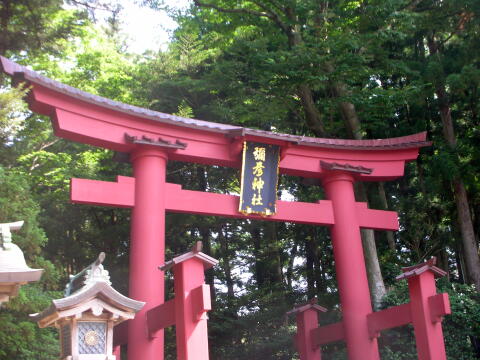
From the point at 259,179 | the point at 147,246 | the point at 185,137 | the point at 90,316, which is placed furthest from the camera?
the point at 259,179

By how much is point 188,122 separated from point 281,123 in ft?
20.1

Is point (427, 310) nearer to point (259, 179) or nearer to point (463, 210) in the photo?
point (259, 179)

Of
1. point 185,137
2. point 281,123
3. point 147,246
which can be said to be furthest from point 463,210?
point 147,246

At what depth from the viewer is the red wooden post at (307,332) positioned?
25.8 ft

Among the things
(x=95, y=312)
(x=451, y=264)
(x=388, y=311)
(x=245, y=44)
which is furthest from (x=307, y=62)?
(x=451, y=264)

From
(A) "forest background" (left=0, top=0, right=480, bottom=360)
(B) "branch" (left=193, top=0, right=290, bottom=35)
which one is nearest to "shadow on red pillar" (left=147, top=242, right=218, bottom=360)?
(A) "forest background" (left=0, top=0, right=480, bottom=360)

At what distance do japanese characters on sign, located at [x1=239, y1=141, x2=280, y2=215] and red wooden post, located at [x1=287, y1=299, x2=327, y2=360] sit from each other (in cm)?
165

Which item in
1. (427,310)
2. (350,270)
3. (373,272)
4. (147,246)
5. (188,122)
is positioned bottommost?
(427,310)

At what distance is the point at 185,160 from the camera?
7.70 metres

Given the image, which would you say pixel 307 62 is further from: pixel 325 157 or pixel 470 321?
pixel 470 321

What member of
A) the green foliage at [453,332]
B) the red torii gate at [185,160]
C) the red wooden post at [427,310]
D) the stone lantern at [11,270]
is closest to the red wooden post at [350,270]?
the red torii gate at [185,160]

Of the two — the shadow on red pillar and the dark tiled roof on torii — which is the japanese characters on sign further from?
the shadow on red pillar

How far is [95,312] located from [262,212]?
338cm

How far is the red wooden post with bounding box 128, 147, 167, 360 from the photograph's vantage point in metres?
6.18
